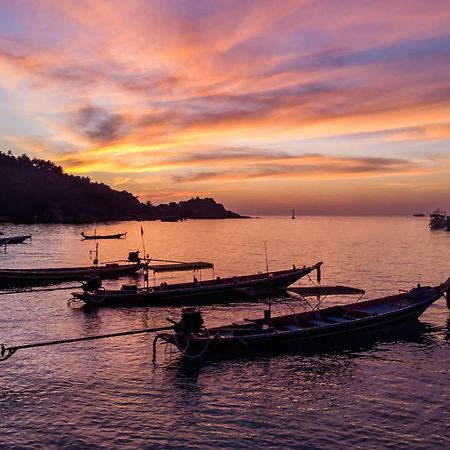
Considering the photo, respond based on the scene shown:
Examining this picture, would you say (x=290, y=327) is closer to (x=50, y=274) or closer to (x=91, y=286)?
(x=91, y=286)

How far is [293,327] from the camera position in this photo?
3016 centimetres

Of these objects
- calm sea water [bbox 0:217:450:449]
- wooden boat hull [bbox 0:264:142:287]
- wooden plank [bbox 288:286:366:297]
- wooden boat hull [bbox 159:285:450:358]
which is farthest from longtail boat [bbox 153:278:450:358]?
wooden boat hull [bbox 0:264:142:287]

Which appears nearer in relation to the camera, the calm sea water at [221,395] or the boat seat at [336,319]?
the calm sea water at [221,395]

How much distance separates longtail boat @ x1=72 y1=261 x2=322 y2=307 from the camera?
42.9m

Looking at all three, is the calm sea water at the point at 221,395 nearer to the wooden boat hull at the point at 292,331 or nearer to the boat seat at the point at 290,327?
the wooden boat hull at the point at 292,331

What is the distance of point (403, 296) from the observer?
1448 inches

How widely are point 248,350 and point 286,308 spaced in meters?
17.6

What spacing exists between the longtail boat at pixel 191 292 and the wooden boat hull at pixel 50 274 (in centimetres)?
1143

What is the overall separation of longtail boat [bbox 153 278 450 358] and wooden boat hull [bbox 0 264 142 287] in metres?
29.4

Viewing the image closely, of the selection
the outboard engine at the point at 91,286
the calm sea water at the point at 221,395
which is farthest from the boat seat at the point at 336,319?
the outboard engine at the point at 91,286

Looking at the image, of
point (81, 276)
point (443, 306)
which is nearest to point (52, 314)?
point (81, 276)

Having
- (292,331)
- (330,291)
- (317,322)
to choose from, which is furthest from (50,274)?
(292,331)

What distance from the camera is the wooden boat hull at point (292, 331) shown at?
26.6m

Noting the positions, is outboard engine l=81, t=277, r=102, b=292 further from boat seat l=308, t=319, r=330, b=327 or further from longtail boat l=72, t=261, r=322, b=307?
boat seat l=308, t=319, r=330, b=327
